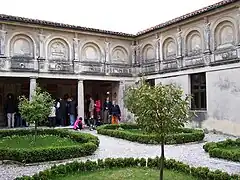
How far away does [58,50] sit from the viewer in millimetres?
21688

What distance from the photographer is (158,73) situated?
22.6m

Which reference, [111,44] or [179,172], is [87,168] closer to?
[179,172]

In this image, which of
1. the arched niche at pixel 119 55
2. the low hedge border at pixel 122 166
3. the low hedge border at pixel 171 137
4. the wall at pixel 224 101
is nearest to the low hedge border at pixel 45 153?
the low hedge border at pixel 122 166

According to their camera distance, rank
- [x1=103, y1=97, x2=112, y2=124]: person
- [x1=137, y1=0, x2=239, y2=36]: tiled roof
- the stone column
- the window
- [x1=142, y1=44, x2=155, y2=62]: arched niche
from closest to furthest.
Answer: [x1=137, y1=0, x2=239, y2=36]: tiled roof
the stone column
the window
[x1=103, y1=97, x2=112, y2=124]: person
[x1=142, y1=44, x2=155, y2=62]: arched niche

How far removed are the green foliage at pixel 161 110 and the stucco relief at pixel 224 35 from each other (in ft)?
39.2

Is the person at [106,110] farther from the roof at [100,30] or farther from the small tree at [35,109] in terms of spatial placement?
the small tree at [35,109]

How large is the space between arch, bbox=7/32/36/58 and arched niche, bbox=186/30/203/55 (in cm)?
1024

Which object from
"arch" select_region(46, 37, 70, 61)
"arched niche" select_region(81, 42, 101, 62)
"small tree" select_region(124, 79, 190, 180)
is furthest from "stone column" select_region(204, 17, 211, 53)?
"small tree" select_region(124, 79, 190, 180)

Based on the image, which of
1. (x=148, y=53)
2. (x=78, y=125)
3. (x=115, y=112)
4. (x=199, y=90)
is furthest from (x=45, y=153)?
(x=148, y=53)

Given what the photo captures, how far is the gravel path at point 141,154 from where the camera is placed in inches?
364

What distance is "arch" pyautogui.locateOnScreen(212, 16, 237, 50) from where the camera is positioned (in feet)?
57.5

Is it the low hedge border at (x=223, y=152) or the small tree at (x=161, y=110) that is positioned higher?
the small tree at (x=161, y=110)

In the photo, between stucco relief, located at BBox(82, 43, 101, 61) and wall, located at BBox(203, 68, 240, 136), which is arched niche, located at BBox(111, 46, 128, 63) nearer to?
stucco relief, located at BBox(82, 43, 101, 61)

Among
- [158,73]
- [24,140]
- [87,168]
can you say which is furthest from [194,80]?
[87,168]
